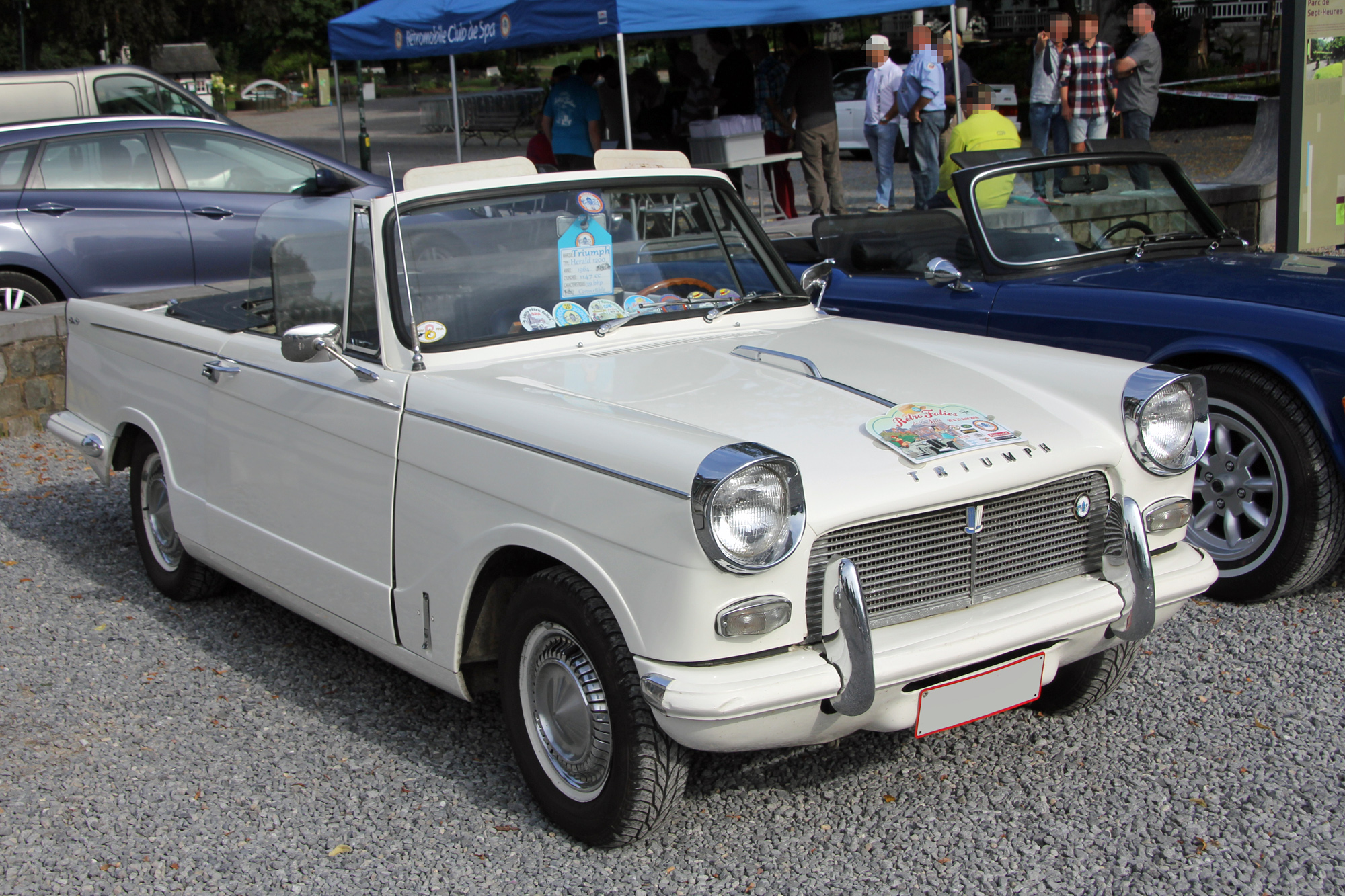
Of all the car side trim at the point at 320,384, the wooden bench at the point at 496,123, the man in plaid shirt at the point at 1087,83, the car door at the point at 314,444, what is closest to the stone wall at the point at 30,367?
the car door at the point at 314,444

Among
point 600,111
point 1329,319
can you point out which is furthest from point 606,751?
point 600,111

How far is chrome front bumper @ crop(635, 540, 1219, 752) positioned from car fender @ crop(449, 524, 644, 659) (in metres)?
0.10

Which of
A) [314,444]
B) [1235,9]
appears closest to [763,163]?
[314,444]

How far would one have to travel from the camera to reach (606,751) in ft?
10.1

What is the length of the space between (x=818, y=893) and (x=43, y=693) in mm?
2772

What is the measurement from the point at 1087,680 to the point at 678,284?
5.99 feet

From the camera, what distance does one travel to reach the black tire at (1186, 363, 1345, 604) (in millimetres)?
4457

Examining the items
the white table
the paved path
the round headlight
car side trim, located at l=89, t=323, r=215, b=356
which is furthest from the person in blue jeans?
the round headlight

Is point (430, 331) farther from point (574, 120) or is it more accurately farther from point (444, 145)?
point (444, 145)

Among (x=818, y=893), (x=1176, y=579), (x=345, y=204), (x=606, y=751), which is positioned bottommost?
(x=818, y=893)

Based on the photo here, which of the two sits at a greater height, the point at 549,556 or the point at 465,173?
the point at 465,173

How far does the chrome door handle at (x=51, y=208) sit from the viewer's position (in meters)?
8.32

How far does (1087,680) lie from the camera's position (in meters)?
3.75

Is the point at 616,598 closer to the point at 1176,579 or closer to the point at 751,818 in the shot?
the point at 751,818
